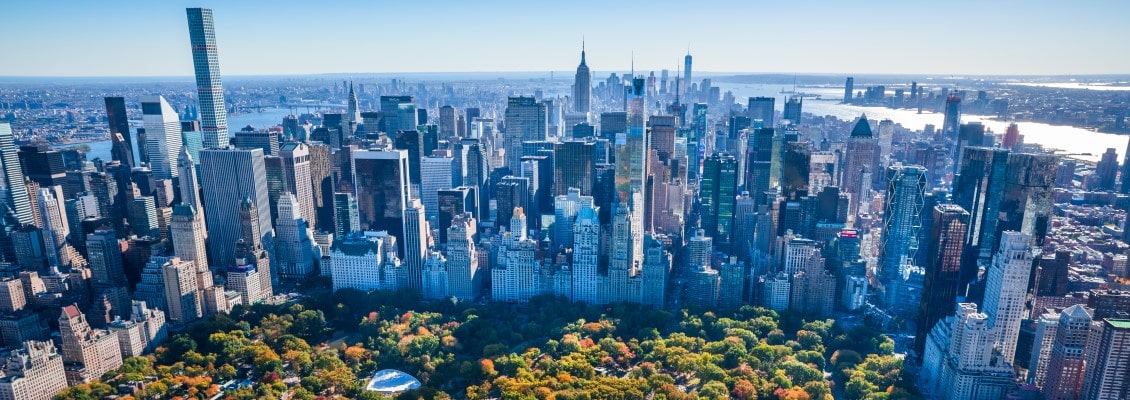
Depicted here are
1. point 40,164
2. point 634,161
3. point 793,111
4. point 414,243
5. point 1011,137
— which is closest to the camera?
point 1011,137

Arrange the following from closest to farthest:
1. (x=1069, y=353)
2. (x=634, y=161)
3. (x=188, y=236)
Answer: (x=1069, y=353), (x=188, y=236), (x=634, y=161)

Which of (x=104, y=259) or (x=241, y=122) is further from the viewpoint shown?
(x=241, y=122)

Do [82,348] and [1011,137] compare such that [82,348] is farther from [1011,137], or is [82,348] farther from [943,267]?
[1011,137]

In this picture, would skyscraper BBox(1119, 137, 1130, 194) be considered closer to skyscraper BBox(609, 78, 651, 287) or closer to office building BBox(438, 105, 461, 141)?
skyscraper BBox(609, 78, 651, 287)

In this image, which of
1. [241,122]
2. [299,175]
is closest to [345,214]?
[299,175]

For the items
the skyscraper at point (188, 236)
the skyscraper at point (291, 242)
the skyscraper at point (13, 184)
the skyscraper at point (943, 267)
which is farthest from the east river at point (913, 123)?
the skyscraper at point (188, 236)

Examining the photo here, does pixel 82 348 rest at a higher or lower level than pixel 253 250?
lower
